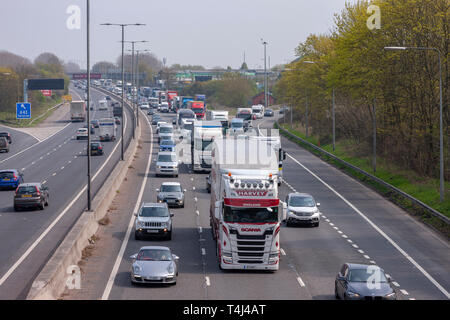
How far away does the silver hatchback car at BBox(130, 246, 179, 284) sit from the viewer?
996 inches

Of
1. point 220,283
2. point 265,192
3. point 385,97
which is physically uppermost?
point 385,97

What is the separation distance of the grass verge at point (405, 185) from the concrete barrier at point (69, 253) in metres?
17.3

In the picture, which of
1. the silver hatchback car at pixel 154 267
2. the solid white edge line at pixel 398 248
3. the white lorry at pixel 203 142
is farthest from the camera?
the white lorry at pixel 203 142

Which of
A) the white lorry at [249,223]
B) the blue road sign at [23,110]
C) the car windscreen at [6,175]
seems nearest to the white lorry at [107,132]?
the blue road sign at [23,110]

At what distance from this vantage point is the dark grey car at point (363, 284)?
73.0 ft

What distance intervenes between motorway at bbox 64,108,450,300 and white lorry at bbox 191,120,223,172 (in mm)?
6637

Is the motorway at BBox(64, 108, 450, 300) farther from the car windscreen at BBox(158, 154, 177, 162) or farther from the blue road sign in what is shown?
the blue road sign

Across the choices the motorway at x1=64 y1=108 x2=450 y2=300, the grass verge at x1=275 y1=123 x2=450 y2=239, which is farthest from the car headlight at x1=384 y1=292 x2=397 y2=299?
the grass verge at x1=275 y1=123 x2=450 y2=239

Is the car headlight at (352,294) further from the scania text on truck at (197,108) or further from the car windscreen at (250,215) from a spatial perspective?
the scania text on truck at (197,108)

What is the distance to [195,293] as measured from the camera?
24.5m

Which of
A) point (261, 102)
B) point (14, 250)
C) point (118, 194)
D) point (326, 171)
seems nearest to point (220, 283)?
point (14, 250)

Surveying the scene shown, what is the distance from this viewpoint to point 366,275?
23281 mm
